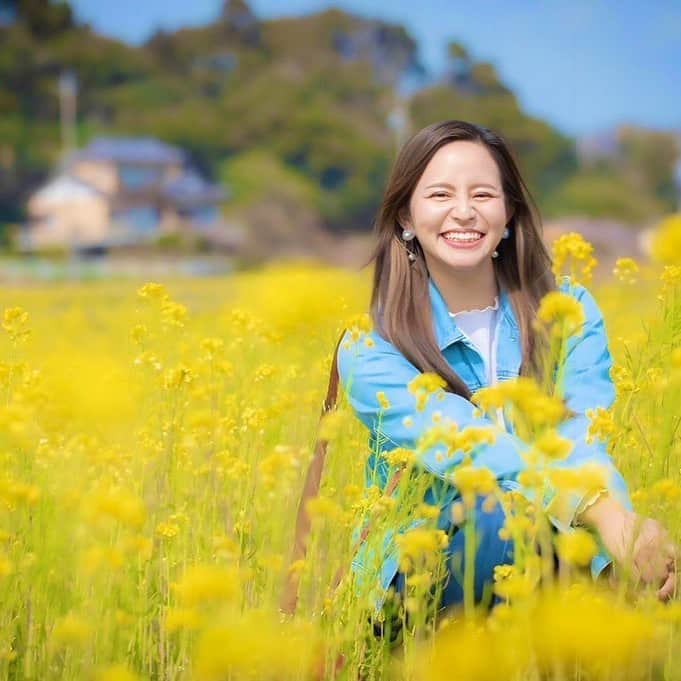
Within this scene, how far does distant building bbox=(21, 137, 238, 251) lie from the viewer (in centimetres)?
3853

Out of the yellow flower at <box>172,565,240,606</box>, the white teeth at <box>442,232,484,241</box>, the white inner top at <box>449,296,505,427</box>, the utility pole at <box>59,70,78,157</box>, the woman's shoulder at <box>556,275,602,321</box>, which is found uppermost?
the utility pole at <box>59,70,78,157</box>

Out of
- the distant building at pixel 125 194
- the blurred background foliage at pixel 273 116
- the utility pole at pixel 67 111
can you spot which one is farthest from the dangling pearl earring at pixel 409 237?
the utility pole at pixel 67 111

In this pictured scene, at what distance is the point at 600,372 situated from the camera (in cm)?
200

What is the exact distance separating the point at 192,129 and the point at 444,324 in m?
41.1

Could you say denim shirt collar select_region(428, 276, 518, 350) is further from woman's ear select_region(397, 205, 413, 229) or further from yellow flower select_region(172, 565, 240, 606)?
yellow flower select_region(172, 565, 240, 606)

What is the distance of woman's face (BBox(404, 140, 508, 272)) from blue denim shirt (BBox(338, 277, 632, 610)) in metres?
0.12

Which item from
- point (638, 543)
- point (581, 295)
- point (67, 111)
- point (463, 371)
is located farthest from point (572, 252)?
point (67, 111)

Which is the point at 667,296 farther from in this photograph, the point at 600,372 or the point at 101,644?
the point at 101,644

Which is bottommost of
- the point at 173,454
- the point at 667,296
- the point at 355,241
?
the point at 173,454

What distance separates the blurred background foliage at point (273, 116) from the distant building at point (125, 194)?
30.5 inches

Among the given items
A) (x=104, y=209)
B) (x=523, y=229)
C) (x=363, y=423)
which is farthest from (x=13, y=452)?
(x=104, y=209)

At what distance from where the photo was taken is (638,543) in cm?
157

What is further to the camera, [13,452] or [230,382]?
[230,382]

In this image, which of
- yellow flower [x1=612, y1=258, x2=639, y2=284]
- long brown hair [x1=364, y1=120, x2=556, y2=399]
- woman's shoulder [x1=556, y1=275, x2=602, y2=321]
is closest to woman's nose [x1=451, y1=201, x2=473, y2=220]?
long brown hair [x1=364, y1=120, x2=556, y2=399]
